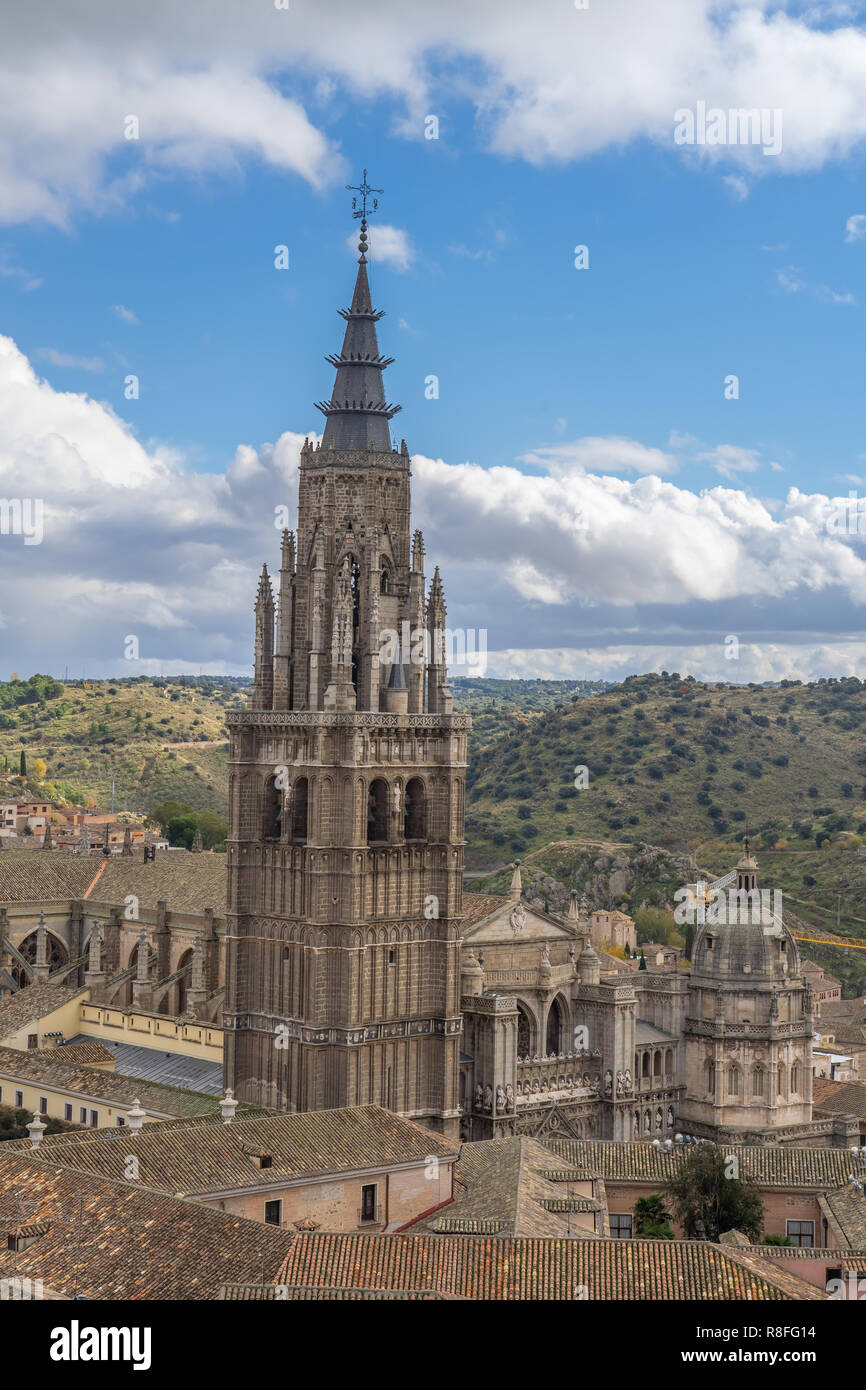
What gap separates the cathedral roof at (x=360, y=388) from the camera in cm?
4756

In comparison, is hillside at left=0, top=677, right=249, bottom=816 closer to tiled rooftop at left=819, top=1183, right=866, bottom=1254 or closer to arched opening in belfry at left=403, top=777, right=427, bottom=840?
arched opening in belfry at left=403, top=777, right=427, bottom=840

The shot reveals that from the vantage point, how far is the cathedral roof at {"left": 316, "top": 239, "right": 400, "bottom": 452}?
1873 inches

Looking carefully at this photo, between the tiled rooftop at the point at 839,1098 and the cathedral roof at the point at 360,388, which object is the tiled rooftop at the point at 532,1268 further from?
the tiled rooftop at the point at 839,1098

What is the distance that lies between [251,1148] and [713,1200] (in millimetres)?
12372

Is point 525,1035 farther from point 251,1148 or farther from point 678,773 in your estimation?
point 678,773

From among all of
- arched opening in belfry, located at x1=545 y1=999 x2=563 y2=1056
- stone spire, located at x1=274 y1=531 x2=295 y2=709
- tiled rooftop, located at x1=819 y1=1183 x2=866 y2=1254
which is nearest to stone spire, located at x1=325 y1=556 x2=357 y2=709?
stone spire, located at x1=274 y1=531 x2=295 y2=709

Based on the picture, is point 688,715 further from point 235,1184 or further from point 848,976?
point 235,1184

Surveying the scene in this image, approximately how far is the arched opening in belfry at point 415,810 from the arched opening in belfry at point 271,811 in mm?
3604

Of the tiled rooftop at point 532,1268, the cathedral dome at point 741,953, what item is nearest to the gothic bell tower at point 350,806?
the cathedral dome at point 741,953

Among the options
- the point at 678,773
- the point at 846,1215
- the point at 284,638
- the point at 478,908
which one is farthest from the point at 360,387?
the point at 678,773

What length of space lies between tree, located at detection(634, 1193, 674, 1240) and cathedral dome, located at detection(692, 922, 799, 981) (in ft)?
46.7

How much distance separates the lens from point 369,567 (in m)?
46.8

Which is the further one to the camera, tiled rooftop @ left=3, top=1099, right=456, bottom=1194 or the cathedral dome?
the cathedral dome

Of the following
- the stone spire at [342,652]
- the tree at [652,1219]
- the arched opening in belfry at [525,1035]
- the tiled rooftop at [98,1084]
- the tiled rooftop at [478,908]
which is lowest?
the tree at [652,1219]
